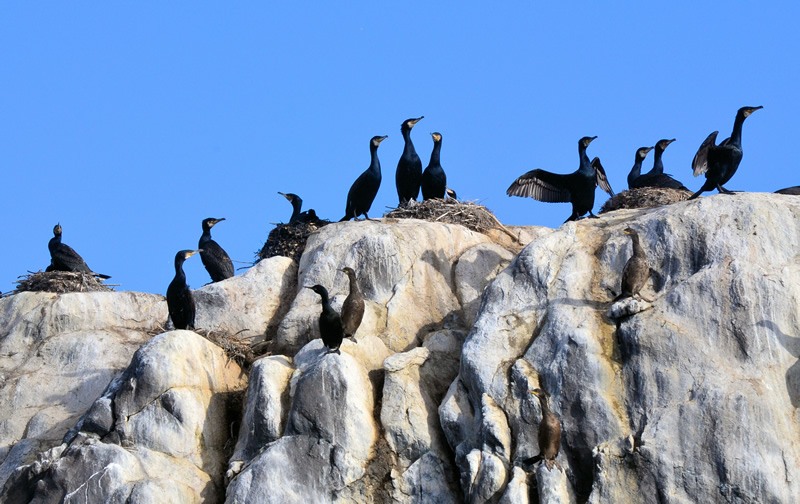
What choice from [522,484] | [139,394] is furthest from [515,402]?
[139,394]

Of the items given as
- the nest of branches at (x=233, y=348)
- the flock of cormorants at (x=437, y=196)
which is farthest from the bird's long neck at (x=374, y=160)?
the nest of branches at (x=233, y=348)

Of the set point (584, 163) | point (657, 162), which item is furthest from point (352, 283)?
point (657, 162)

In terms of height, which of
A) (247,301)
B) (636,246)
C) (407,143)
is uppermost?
(407,143)

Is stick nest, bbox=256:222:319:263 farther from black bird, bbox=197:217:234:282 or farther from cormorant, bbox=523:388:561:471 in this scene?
cormorant, bbox=523:388:561:471

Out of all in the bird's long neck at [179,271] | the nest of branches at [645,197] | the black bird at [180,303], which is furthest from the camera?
the nest of branches at [645,197]

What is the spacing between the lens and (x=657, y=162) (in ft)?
101

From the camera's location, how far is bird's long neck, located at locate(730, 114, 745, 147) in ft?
76.5

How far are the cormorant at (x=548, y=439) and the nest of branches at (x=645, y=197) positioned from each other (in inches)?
328

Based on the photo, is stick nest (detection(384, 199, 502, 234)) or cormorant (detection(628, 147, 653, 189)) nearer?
stick nest (detection(384, 199, 502, 234))

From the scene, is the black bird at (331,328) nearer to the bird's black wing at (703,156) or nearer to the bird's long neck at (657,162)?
the bird's black wing at (703,156)

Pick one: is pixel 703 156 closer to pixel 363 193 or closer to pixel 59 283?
pixel 363 193

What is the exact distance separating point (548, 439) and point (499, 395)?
128 centimetres

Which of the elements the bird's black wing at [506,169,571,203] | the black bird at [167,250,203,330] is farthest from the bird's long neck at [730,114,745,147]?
the black bird at [167,250,203,330]

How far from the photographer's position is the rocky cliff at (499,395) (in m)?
18.0
